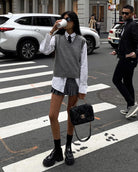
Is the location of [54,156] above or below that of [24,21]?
below

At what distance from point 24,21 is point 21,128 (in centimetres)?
773

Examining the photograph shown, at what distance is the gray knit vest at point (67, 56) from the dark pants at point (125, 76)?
173 centimetres

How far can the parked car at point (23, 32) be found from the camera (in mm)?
11076

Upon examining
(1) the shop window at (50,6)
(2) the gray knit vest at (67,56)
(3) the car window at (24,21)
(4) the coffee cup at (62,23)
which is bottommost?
(2) the gray knit vest at (67,56)

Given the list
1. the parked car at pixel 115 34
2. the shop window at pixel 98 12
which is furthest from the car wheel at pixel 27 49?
the shop window at pixel 98 12

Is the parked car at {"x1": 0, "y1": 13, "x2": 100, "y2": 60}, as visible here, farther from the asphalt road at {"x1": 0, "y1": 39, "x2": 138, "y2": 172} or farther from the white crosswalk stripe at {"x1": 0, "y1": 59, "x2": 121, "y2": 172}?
the asphalt road at {"x1": 0, "y1": 39, "x2": 138, "y2": 172}

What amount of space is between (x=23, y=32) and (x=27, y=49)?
0.69m

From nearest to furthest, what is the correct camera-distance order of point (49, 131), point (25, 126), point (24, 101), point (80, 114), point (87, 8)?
point (80, 114), point (49, 131), point (25, 126), point (24, 101), point (87, 8)

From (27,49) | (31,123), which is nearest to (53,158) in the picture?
(31,123)

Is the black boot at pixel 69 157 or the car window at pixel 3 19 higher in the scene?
the car window at pixel 3 19

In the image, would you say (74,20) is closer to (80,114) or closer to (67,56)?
(67,56)

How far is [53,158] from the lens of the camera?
3537 mm

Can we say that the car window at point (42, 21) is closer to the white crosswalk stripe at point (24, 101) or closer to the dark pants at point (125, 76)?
the white crosswalk stripe at point (24, 101)

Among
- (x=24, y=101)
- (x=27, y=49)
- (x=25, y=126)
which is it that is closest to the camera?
(x=25, y=126)
